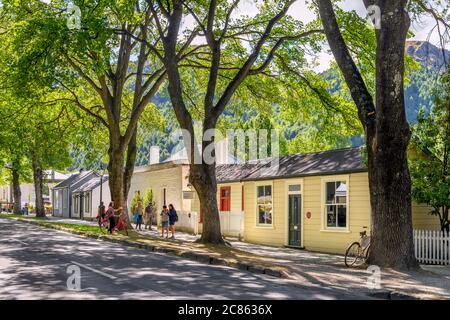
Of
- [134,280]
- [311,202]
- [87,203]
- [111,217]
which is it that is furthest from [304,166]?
[87,203]

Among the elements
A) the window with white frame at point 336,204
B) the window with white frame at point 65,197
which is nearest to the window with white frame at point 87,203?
the window with white frame at point 65,197

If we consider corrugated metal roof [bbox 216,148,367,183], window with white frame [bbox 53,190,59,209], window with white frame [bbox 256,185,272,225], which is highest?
corrugated metal roof [bbox 216,148,367,183]

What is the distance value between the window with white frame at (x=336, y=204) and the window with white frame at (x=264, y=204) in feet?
14.1

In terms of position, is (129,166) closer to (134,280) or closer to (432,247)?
(432,247)

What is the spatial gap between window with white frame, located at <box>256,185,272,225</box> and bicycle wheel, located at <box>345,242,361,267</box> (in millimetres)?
9290

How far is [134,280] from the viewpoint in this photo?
42.4 feet

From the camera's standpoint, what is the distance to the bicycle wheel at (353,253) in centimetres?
1781

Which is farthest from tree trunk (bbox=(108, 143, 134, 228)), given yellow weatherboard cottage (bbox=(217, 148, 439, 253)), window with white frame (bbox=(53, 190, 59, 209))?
window with white frame (bbox=(53, 190, 59, 209))

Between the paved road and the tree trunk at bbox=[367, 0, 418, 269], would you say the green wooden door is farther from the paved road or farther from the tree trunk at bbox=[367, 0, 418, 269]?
the tree trunk at bbox=[367, 0, 418, 269]

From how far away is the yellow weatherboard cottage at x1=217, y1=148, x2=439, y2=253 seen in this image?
23016 mm

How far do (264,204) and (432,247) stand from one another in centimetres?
1009

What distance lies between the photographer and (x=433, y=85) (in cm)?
2036

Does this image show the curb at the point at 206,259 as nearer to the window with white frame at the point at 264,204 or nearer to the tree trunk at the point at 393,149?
the tree trunk at the point at 393,149

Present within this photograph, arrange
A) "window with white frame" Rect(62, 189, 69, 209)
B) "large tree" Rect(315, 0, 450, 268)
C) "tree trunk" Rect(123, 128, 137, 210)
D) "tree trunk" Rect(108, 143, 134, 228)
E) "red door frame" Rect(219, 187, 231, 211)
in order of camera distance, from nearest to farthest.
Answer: "large tree" Rect(315, 0, 450, 268), "tree trunk" Rect(108, 143, 134, 228), "red door frame" Rect(219, 187, 231, 211), "tree trunk" Rect(123, 128, 137, 210), "window with white frame" Rect(62, 189, 69, 209)
